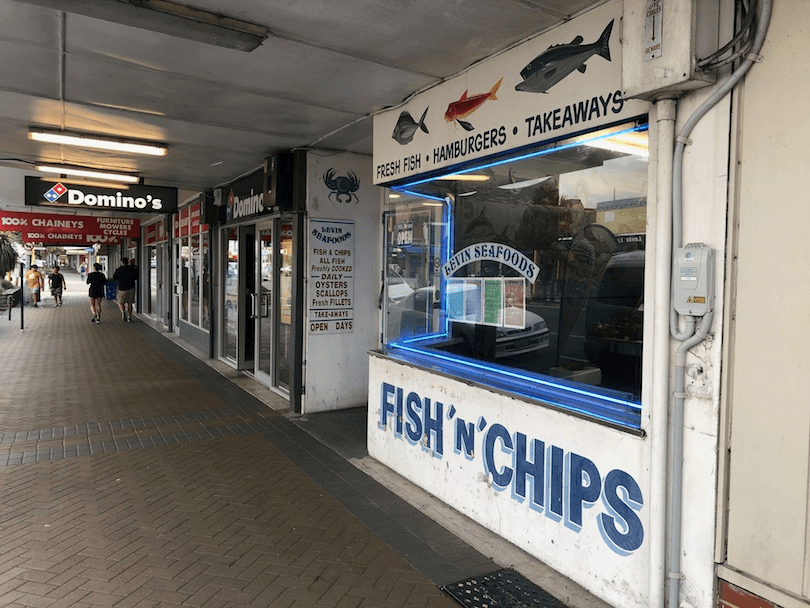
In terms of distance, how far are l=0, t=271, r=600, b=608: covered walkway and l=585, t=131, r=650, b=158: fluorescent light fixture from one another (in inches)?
96.5

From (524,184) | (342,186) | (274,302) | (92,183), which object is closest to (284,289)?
(274,302)

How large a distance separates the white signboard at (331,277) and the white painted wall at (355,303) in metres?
0.07

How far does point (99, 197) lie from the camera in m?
8.27

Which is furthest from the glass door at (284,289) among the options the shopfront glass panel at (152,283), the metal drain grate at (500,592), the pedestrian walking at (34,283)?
the pedestrian walking at (34,283)

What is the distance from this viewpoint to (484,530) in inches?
154

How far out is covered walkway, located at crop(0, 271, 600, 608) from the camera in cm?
319

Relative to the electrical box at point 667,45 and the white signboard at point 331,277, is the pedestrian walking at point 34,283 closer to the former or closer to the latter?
the white signboard at point 331,277

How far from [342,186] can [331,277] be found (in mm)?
1092

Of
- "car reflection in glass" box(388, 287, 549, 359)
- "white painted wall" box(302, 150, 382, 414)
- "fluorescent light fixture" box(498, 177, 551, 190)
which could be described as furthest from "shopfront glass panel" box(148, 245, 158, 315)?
"fluorescent light fixture" box(498, 177, 551, 190)

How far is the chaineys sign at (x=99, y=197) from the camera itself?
26.0 feet

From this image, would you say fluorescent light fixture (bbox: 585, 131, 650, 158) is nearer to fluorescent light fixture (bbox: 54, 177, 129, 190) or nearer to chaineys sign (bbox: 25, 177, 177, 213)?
chaineys sign (bbox: 25, 177, 177, 213)

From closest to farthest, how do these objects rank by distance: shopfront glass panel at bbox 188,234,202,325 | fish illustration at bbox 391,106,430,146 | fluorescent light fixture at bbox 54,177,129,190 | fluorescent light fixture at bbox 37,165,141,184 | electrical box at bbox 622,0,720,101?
1. electrical box at bbox 622,0,720,101
2. fish illustration at bbox 391,106,430,146
3. fluorescent light fixture at bbox 37,165,141,184
4. fluorescent light fixture at bbox 54,177,129,190
5. shopfront glass panel at bbox 188,234,202,325

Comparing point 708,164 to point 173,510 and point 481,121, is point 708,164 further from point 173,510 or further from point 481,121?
point 173,510

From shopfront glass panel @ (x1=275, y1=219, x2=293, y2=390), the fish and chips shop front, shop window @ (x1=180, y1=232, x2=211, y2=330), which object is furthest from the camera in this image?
shop window @ (x1=180, y1=232, x2=211, y2=330)
